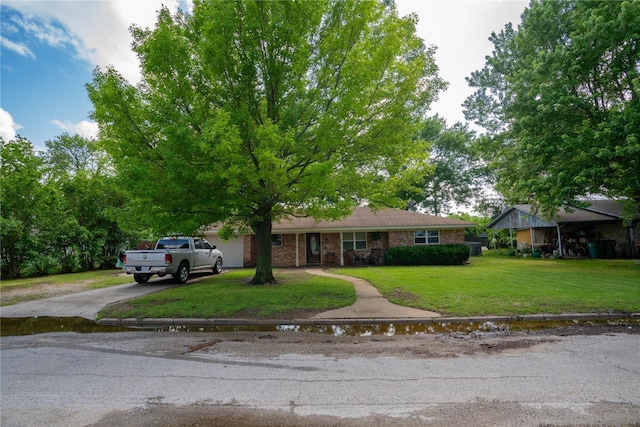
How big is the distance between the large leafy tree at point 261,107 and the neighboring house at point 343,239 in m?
9.74

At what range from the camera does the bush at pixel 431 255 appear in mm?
18984

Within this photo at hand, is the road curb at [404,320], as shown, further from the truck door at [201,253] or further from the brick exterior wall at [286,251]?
the brick exterior wall at [286,251]

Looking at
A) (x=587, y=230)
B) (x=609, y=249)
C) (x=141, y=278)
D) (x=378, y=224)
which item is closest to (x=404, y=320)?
(x=141, y=278)

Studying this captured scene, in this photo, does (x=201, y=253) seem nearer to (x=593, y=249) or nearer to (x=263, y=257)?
(x=263, y=257)

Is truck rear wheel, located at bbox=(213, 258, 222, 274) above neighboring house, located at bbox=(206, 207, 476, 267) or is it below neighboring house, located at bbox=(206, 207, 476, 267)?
below

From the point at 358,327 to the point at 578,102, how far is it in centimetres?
1533

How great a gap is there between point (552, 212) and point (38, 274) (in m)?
28.5

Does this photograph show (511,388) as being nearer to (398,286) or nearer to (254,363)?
(254,363)

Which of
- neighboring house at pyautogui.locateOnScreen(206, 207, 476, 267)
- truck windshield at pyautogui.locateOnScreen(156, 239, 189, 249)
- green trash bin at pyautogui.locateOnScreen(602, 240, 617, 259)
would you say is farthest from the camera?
green trash bin at pyautogui.locateOnScreen(602, 240, 617, 259)

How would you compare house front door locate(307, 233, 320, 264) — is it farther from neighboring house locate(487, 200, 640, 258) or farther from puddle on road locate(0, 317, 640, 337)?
neighboring house locate(487, 200, 640, 258)

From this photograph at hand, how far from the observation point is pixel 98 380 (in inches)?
174

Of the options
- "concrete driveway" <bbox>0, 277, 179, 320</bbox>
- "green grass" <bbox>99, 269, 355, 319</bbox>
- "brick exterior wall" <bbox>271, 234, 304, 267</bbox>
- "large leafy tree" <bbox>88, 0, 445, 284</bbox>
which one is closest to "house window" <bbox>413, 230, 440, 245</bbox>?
"brick exterior wall" <bbox>271, 234, 304, 267</bbox>

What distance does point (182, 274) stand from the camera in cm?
1412

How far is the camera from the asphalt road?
10.7 feet
